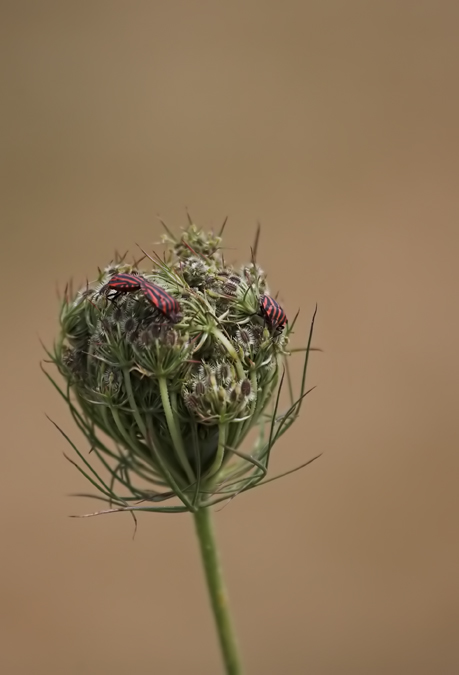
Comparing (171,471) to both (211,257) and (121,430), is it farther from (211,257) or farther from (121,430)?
(211,257)

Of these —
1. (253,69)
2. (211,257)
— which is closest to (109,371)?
(211,257)

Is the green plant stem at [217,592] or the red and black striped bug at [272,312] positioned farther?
the green plant stem at [217,592]

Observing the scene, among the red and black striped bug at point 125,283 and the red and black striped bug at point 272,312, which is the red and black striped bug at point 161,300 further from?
the red and black striped bug at point 272,312

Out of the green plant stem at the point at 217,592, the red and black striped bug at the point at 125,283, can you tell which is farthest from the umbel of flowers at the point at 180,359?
the green plant stem at the point at 217,592

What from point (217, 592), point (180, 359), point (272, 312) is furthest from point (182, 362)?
point (217, 592)

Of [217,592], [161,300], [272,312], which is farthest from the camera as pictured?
[217,592]

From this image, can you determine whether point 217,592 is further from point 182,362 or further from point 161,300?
point 161,300
